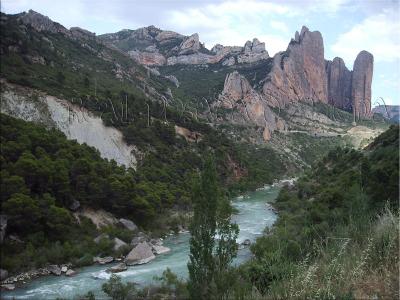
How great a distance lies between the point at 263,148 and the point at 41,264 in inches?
2631

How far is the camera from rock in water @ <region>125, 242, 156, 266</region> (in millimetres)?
20867

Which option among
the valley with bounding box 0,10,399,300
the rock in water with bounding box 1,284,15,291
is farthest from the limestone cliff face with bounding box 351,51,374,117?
the rock in water with bounding box 1,284,15,291

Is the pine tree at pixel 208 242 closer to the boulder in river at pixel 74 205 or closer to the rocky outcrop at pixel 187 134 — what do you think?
the boulder in river at pixel 74 205

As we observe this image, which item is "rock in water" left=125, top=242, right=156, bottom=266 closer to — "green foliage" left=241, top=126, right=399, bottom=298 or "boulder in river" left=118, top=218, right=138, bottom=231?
"boulder in river" left=118, top=218, right=138, bottom=231

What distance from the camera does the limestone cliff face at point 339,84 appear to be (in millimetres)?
132625

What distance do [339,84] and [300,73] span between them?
66.2ft

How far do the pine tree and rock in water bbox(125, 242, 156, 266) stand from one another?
10.9m

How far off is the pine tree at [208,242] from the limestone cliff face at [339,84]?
127m

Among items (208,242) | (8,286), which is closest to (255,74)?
(8,286)

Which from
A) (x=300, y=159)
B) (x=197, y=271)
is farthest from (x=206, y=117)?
(x=197, y=271)

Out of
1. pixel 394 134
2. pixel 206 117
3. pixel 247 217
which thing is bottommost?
pixel 247 217

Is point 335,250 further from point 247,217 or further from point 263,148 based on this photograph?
point 263,148

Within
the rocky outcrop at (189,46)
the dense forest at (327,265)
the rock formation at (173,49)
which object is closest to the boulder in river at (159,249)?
the dense forest at (327,265)

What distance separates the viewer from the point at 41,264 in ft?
56.9
